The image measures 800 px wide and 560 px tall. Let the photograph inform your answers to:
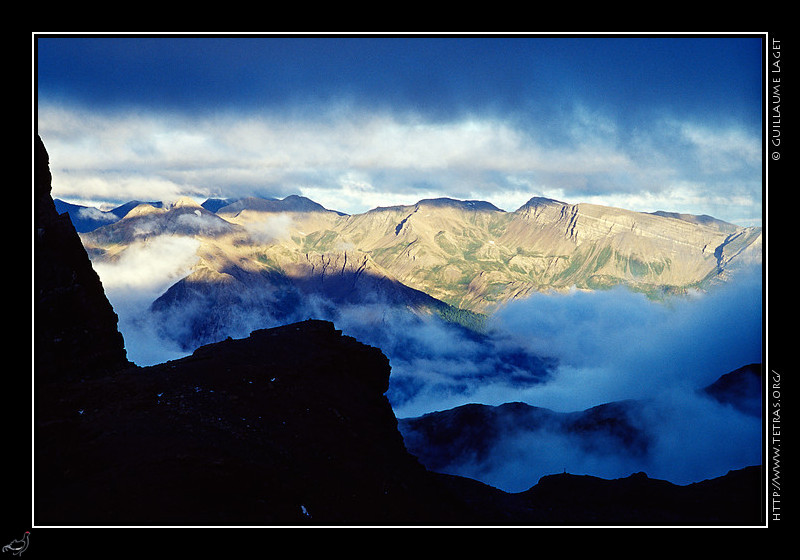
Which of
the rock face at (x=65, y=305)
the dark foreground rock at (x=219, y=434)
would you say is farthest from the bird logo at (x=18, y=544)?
the rock face at (x=65, y=305)

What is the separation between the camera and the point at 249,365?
79.4ft

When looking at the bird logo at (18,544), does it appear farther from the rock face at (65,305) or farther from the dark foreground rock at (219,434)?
the rock face at (65,305)

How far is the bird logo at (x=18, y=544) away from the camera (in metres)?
11.8

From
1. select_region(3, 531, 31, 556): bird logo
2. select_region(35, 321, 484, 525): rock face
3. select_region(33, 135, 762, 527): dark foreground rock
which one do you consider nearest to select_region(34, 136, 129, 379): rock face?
select_region(33, 135, 762, 527): dark foreground rock

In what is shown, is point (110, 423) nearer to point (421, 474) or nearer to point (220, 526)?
point (220, 526)

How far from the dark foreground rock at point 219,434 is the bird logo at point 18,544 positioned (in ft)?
1.59

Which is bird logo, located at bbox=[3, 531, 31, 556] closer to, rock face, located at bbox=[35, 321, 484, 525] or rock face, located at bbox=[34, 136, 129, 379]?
rock face, located at bbox=[35, 321, 484, 525]

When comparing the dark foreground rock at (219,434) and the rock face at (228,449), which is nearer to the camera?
the rock face at (228,449)

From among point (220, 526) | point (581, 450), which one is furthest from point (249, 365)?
point (581, 450)

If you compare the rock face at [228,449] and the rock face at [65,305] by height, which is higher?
the rock face at [65,305]

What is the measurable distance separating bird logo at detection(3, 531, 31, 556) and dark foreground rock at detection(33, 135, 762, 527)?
1.59 ft

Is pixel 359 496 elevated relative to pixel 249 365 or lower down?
lower down

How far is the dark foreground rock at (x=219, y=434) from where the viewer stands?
1343 cm

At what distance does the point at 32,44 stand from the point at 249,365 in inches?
601
